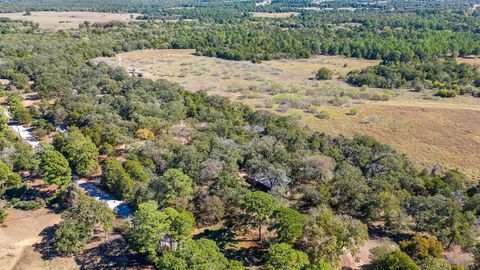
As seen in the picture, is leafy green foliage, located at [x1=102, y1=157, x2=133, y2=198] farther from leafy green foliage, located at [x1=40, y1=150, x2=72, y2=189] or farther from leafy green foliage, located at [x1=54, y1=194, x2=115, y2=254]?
leafy green foliage, located at [x1=54, y1=194, x2=115, y2=254]

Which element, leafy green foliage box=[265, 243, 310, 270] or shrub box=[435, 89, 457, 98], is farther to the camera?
shrub box=[435, 89, 457, 98]

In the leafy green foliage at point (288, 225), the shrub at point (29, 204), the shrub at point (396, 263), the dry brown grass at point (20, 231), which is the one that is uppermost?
the leafy green foliage at point (288, 225)

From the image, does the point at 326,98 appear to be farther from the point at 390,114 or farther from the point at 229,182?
the point at 229,182

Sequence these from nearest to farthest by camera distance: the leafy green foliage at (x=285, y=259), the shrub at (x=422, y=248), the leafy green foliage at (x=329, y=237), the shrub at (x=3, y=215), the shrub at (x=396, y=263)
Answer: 1. the leafy green foliage at (x=285, y=259)
2. the shrub at (x=396, y=263)
3. the leafy green foliage at (x=329, y=237)
4. the shrub at (x=422, y=248)
5. the shrub at (x=3, y=215)

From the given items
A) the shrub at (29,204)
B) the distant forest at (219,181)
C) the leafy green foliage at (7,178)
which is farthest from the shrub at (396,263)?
the leafy green foliage at (7,178)

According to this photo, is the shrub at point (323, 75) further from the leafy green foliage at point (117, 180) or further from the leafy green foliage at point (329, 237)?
the leafy green foliage at point (329, 237)

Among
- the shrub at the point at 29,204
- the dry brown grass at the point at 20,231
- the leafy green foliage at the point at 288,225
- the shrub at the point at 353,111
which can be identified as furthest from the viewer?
the shrub at the point at 353,111

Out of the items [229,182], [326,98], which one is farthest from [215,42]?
[229,182]

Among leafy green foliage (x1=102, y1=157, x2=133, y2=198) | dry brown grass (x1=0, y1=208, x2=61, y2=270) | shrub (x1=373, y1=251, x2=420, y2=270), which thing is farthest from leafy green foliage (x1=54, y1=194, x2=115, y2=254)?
shrub (x1=373, y1=251, x2=420, y2=270)
